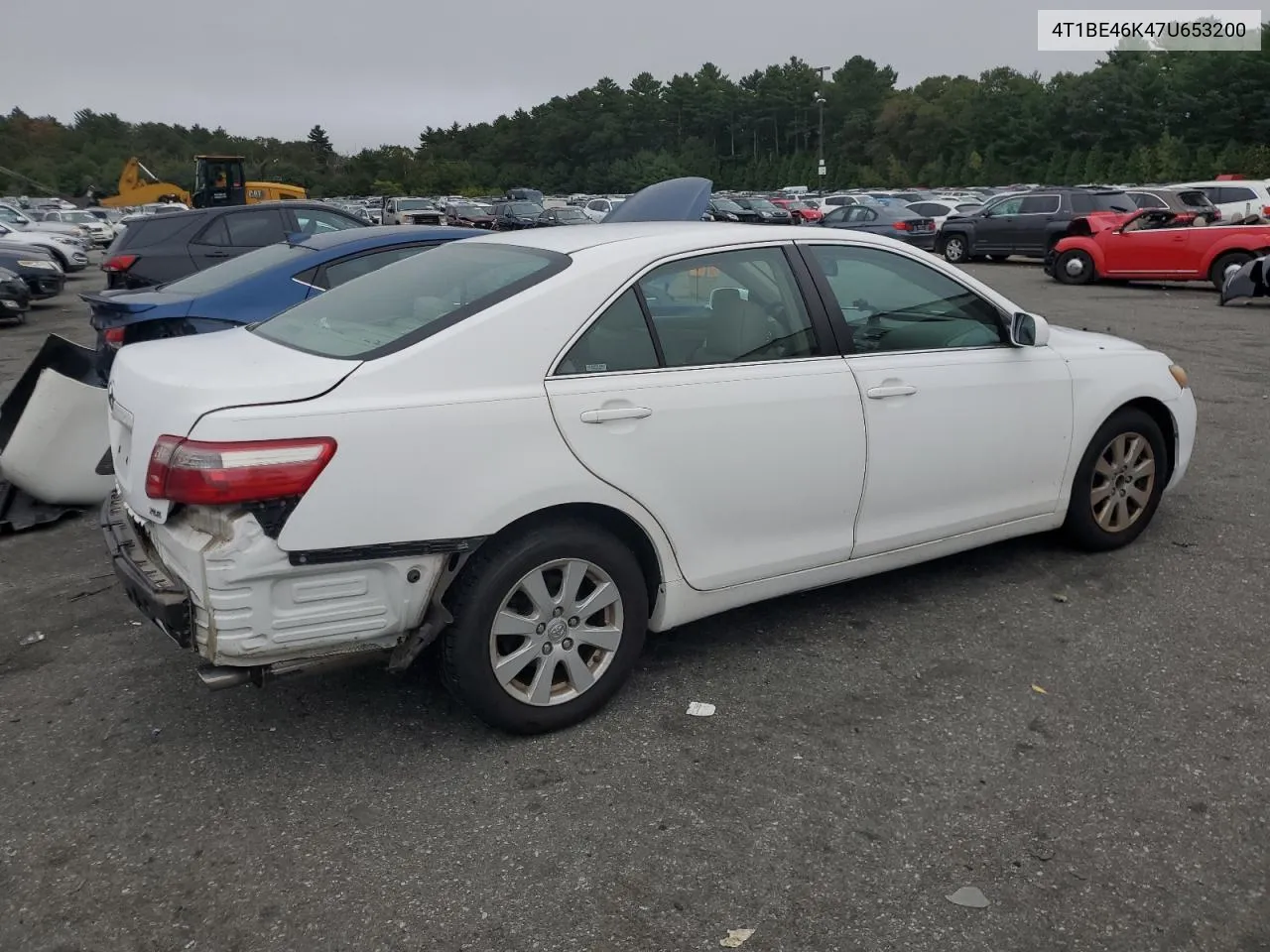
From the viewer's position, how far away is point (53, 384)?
5875mm

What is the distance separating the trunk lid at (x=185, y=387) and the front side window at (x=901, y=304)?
1961mm

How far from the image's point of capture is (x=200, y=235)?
39.0 feet

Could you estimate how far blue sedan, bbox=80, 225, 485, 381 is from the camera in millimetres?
6637

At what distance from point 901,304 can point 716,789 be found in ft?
7.08

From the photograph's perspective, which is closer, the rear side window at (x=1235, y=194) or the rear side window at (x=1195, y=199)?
the rear side window at (x=1195, y=199)

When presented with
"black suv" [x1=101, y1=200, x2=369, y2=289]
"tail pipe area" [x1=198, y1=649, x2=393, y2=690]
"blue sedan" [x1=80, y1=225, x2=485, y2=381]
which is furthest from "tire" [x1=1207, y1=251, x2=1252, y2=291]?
"tail pipe area" [x1=198, y1=649, x2=393, y2=690]

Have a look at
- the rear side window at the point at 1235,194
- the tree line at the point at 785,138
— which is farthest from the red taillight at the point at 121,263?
the tree line at the point at 785,138

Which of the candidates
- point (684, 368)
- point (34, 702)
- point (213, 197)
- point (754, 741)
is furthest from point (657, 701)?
point (213, 197)

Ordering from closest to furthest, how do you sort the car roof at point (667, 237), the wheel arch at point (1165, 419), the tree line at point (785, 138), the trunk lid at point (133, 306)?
the car roof at point (667, 237) < the wheel arch at point (1165, 419) < the trunk lid at point (133, 306) < the tree line at point (785, 138)

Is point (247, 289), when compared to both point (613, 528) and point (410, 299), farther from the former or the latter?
point (613, 528)

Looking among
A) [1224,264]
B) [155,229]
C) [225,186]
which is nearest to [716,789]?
[155,229]

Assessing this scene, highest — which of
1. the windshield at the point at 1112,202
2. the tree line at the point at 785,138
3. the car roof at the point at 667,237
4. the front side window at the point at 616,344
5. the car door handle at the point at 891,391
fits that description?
the tree line at the point at 785,138

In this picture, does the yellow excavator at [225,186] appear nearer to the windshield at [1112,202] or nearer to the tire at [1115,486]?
the windshield at [1112,202]

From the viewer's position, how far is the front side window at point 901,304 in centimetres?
423
